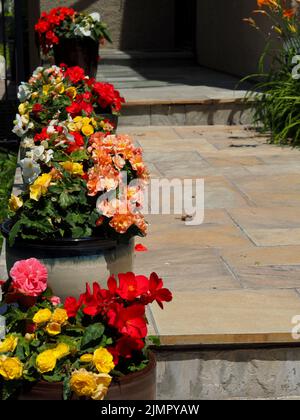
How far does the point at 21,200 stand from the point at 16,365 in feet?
3.21

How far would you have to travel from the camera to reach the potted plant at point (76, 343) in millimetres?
2818

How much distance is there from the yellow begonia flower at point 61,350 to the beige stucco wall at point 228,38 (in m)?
8.33

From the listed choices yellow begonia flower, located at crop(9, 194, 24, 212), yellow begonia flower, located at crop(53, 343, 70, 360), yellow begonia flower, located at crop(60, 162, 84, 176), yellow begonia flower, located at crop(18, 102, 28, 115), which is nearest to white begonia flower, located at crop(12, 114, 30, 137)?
yellow begonia flower, located at crop(18, 102, 28, 115)

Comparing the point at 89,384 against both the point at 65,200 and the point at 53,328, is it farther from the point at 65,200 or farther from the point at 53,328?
the point at 65,200

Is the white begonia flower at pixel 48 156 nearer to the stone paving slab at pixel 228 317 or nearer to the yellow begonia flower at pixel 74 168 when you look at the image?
the yellow begonia flower at pixel 74 168

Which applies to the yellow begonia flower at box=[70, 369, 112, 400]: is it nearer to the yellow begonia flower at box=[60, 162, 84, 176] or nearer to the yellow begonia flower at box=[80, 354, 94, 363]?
the yellow begonia flower at box=[80, 354, 94, 363]

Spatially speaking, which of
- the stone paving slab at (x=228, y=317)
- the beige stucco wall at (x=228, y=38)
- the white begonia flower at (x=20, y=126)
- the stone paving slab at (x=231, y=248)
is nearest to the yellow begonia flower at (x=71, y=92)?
the white begonia flower at (x=20, y=126)

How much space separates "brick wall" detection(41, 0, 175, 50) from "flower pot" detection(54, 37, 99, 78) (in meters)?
5.23

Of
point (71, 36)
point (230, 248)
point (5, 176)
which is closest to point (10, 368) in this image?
point (230, 248)

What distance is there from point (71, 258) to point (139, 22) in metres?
12.1

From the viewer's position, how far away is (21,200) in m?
3.63

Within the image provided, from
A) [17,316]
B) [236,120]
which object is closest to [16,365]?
[17,316]

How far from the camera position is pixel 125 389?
9.61 feet

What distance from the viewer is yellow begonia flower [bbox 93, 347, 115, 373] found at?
2.81 meters
